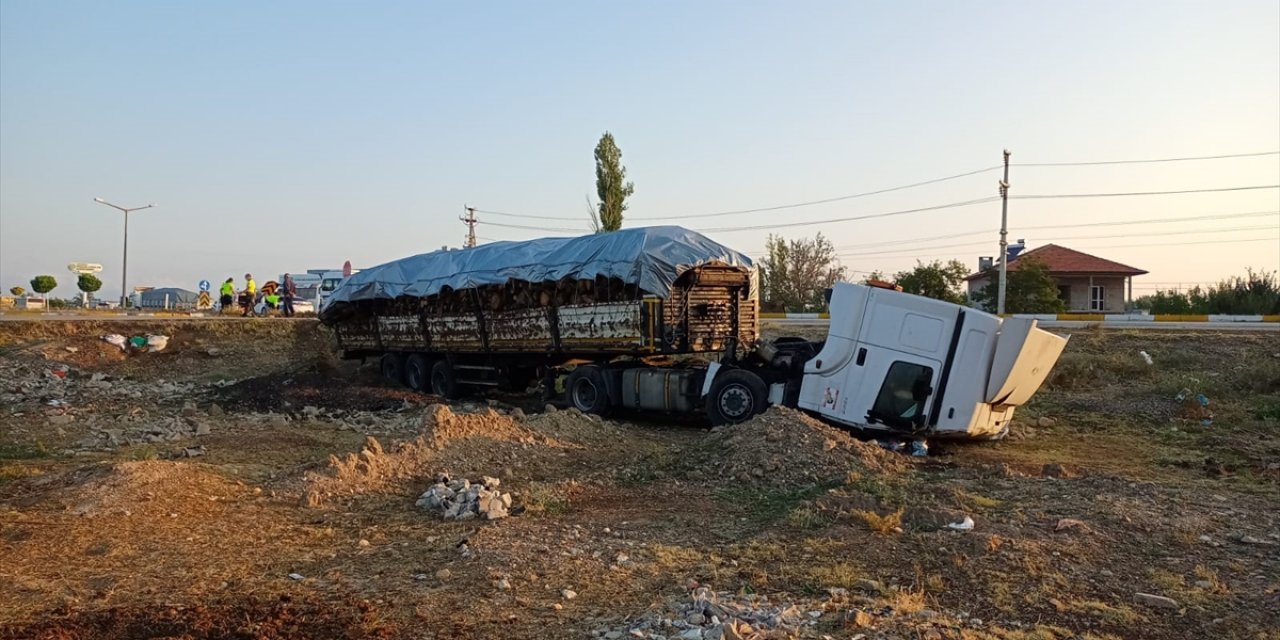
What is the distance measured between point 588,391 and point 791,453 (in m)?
6.96

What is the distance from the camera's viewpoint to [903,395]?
38.1 feet

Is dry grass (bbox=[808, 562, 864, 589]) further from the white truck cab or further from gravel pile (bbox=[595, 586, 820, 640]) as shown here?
the white truck cab

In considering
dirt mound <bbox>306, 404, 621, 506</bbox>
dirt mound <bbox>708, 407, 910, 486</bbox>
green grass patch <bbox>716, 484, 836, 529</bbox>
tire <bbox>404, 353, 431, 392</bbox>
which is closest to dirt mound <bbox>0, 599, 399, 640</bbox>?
dirt mound <bbox>306, 404, 621, 506</bbox>

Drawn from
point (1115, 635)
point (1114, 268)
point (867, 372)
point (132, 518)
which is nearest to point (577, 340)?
point (867, 372)

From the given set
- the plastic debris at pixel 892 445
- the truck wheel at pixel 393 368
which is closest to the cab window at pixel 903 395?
the plastic debris at pixel 892 445

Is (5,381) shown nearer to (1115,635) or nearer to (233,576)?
(233,576)

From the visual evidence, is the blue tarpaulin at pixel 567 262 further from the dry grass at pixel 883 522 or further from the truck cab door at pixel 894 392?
the dry grass at pixel 883 522

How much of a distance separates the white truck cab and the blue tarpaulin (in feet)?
11.0

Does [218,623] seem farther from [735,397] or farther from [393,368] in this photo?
[393,368]

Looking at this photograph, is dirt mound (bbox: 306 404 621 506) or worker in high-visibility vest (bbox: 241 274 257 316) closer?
dirt mound (bbox: 306 404 621 506)

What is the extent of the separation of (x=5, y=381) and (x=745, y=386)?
1728 centimetres

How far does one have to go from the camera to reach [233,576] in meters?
6.02

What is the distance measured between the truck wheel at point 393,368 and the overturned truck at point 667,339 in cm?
6

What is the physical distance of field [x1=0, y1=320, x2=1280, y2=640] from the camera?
5168 millimetres
